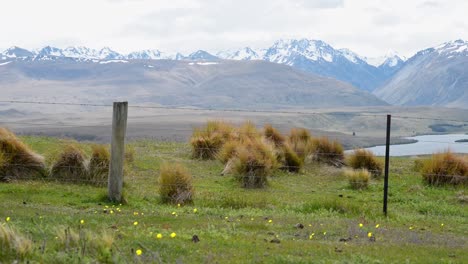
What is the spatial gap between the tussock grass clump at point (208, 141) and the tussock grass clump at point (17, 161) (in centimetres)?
664

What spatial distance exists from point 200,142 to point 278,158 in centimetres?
319

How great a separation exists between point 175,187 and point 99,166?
2.86 meters

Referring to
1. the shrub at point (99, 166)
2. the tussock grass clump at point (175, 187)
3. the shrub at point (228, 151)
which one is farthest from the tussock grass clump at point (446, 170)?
the shrub at point (99, 166)

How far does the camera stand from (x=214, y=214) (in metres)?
12.1

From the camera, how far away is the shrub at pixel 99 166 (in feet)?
51.5

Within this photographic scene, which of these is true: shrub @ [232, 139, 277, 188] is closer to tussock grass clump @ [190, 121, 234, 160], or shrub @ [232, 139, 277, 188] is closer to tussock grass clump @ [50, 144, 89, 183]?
tussock grass clump @ [190, 121, 234, 160]

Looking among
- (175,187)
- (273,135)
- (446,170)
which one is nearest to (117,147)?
(175,187)

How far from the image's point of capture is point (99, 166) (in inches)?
629

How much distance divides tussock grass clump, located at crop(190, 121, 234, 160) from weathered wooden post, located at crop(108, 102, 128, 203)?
8.77 meters

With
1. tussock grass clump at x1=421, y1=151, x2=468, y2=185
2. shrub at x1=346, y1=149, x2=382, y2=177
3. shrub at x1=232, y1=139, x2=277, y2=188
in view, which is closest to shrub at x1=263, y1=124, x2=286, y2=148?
shrub at x1=346, y1=149, x2=382, y2=177

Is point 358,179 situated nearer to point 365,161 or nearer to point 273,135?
point 365,161

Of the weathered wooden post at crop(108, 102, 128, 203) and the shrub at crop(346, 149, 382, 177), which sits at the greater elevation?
the weathered wooden post at crop(108, 102, 128, 203)

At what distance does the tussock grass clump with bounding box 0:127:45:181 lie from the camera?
51.3 ft

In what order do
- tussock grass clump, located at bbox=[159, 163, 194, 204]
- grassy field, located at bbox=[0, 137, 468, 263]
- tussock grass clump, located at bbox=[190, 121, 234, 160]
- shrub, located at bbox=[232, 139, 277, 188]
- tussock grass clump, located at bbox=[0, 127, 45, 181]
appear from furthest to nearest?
tussock grass clump, located at bbox=[190, 121, 234, 160] < shrub, located at bbox=[232, 139, 277, 188] < tussock grass clump, located at bbox=[0, 127, 45, 181] < tussock grass clump, located at bbox=[159, 163, 194, 204] < grassy field, located at bbox=[0, 137, 468, 263]
